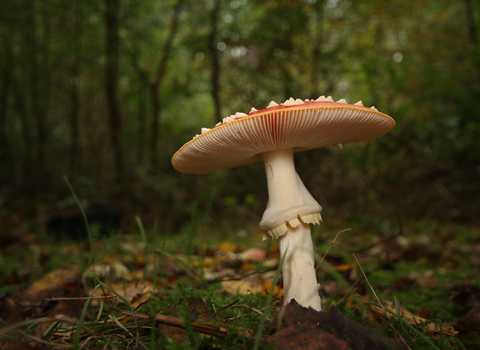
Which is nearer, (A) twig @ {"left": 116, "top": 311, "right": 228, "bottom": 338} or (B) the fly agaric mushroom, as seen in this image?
(A) twig @ {"left": 116, "top": 311, "right": 228, "bottom": 338}

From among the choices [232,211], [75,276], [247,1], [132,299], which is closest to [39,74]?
[247,1]

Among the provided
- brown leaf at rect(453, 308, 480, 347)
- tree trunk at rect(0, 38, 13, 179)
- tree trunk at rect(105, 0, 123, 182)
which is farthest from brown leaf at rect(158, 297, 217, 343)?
tree trunk at rect(0, 38, 13, 179)

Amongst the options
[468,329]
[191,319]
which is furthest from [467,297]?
[191,319]

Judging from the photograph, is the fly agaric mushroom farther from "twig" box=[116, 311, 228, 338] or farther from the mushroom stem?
"twig" box=[116, 311, 228, 338]

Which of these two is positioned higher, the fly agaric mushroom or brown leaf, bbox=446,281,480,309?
the fly agaric mushroom

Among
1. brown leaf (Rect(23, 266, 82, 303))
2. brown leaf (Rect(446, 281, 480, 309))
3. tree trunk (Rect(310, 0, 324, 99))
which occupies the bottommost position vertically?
brown leaf (Rect(446, 281, 480, 309))

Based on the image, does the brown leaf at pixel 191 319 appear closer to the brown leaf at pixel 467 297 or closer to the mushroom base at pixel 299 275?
the mushroom base at pixel 299 275

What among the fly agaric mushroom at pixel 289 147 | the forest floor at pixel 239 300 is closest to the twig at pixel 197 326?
the forest floor at pixel 239 300
